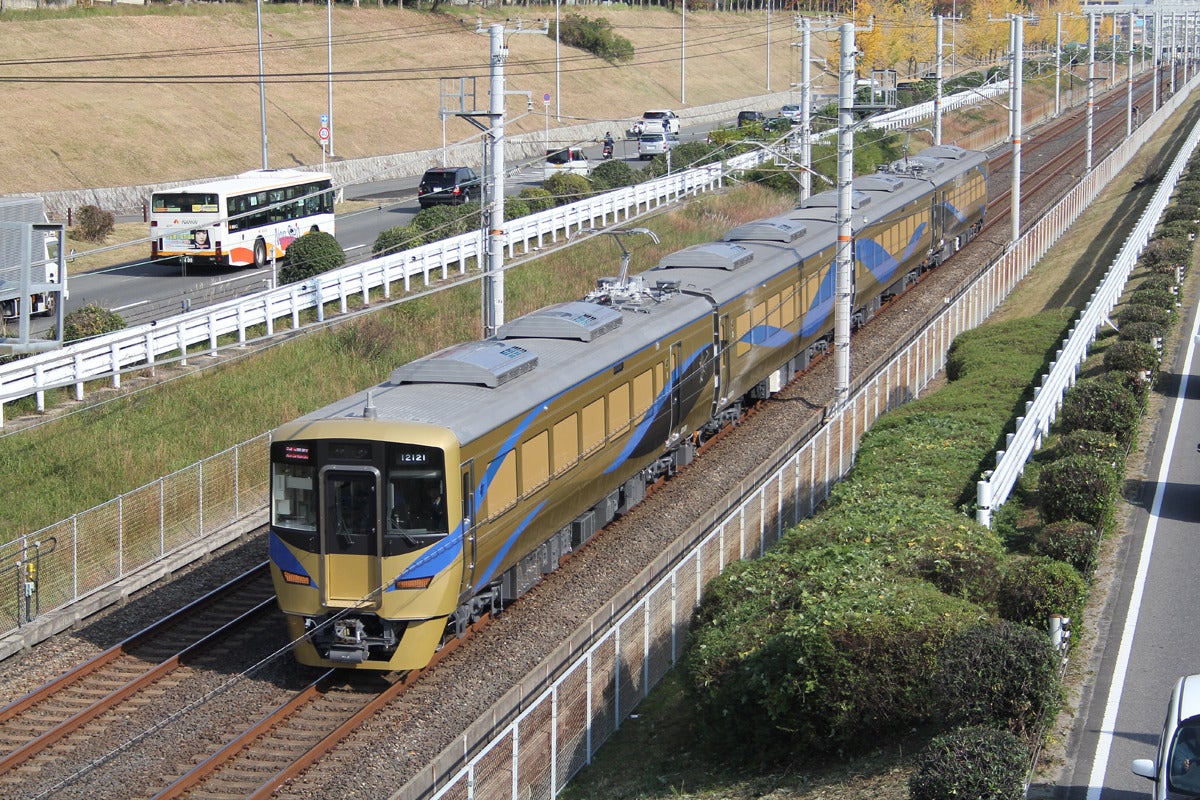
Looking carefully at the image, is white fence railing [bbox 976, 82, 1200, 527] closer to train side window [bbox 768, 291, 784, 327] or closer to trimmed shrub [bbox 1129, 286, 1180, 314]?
trimmed shrub [bbox 1129, 286, 1180, 314]

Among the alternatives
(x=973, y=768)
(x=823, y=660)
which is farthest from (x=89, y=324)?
(x=973, y=768)

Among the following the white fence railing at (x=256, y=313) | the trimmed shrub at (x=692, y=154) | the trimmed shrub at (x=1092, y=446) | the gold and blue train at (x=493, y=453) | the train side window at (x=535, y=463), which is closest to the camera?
the gold and blue train at (x=493, y=453)

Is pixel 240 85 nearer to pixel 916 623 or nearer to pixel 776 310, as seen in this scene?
pixel 776 310

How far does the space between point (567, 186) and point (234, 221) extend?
14.0m

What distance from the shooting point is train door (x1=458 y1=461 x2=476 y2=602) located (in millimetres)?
15617

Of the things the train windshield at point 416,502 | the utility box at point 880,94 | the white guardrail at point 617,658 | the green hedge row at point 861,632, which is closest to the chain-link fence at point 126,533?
the train windshield at point 416,502

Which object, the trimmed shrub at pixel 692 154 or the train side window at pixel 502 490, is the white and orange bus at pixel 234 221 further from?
the train side window at pixel 502 490

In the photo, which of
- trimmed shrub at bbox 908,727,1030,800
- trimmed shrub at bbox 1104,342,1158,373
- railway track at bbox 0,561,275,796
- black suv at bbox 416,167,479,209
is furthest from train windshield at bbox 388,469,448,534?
black suv at bbox 416,167,479,209

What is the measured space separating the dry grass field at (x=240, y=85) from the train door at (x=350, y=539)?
2578 centimetres

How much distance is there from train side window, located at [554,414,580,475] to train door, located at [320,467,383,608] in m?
3.47

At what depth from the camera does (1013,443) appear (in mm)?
19594

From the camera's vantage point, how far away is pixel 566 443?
18.6 m

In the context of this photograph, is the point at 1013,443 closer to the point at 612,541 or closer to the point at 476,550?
the point at 612,541

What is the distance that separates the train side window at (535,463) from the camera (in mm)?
17281
